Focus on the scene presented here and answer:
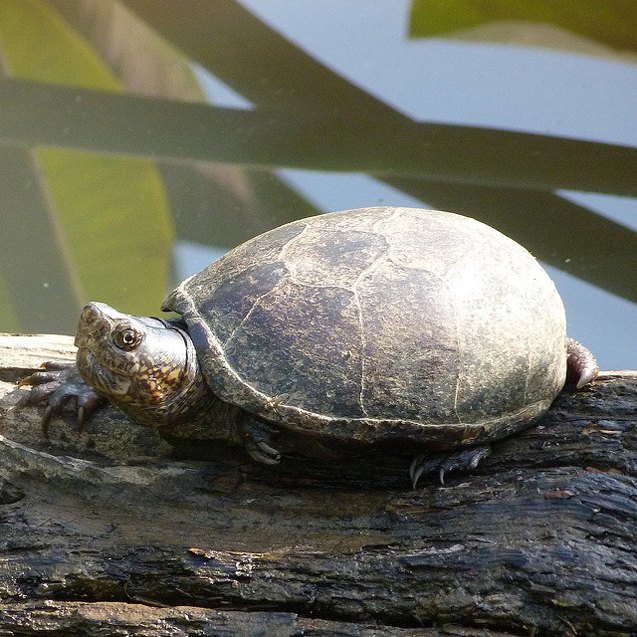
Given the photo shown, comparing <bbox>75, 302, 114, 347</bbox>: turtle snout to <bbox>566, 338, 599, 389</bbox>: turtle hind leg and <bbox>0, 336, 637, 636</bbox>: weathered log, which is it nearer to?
<bbox>0, 336, 637, 636</bbox>: weathered log

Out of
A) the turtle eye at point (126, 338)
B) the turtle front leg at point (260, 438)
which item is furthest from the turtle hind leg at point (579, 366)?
the turtle eye at point (126, 338)

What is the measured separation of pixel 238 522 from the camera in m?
2.66

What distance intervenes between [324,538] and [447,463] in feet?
1.57

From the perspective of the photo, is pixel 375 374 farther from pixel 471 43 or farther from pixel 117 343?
pixel 471 43

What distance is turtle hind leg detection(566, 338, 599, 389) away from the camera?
2787mm

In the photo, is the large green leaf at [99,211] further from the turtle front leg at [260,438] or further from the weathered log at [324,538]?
the turtle front leg at [260,438]

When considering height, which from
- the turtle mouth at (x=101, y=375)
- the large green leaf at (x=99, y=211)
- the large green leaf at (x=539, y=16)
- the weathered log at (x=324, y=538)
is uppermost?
the large green leaf at (x=539, y=16)

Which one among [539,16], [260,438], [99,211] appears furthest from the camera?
[539,16]

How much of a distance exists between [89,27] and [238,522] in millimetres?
6218

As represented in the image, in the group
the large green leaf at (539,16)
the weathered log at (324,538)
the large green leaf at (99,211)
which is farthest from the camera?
the large green leaf at (539,16)

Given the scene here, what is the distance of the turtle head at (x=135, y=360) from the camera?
249 centimetres

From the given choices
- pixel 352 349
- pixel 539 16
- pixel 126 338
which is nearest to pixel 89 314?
pixel 126 338

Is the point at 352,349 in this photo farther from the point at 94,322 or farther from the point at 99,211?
the point at 99,211

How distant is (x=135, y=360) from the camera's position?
2.50 meters
